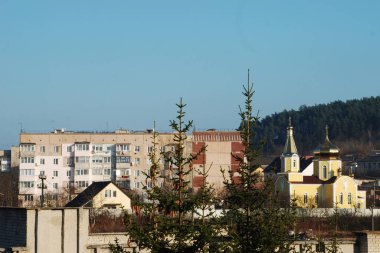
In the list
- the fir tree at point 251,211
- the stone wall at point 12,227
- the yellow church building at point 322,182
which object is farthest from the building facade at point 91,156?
the fir tree at point 251,211

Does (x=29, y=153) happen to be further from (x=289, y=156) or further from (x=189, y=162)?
(x=189, y=162)

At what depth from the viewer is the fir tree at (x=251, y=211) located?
19578 mm

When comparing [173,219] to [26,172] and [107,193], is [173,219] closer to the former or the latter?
[107,193]

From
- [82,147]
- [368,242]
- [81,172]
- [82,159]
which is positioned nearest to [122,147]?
[82,147]

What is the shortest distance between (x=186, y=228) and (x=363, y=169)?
150387 millimetres

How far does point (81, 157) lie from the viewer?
92438 millimetres

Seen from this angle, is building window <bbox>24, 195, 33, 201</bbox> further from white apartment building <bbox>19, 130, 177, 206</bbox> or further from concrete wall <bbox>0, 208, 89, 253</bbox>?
concrete wall <bbox>0, 208, 89, 253</bbox>

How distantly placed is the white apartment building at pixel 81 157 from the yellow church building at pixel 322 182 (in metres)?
11.2

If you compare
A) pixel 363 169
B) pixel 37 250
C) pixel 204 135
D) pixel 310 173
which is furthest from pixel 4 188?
pixel 363 169

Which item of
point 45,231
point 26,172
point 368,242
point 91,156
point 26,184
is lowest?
point 368,242

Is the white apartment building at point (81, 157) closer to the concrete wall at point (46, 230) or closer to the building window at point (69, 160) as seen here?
the building window at point (69, 160)

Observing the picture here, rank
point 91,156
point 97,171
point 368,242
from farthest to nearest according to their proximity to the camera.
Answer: point 97,171 → point 91,156 → point 368,242

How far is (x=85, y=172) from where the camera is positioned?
3652 inches

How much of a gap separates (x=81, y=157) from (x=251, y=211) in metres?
73.4
